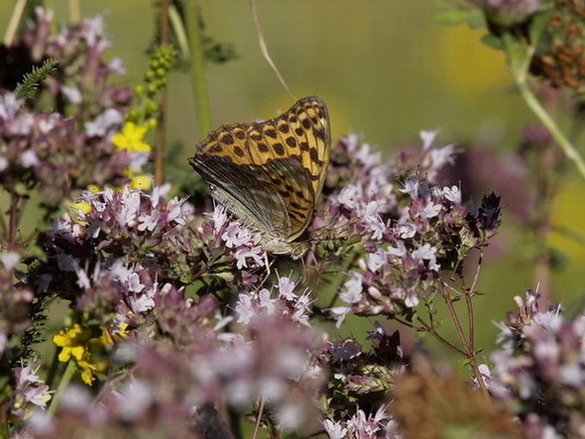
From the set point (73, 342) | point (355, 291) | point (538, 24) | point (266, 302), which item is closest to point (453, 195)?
point (355, 291)

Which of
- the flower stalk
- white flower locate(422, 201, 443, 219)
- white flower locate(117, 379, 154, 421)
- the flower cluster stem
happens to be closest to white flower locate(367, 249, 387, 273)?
white flower locate(422, 201, 443, 219)

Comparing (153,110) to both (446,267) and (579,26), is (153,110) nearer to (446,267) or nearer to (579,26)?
(446,267)

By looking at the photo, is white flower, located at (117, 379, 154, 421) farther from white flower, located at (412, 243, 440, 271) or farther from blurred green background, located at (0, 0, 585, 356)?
blurred green background, located at (0, 0, 585, 356)

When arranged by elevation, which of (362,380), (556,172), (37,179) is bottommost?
(556,172)

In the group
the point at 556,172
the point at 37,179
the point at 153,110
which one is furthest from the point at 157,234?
the point at 556,172

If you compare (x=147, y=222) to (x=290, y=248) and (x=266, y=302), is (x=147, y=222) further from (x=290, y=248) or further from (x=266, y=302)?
(x=290, y=248)

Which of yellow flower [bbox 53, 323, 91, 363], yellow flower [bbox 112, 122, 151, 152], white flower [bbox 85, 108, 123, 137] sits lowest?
yellow flower [bbox 53, 323, 91, 363]
